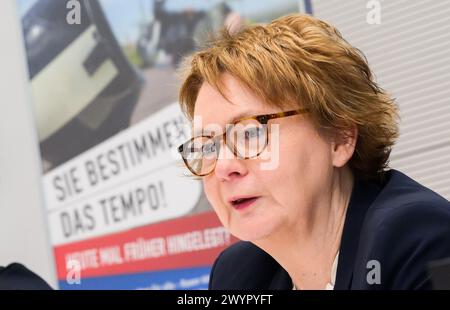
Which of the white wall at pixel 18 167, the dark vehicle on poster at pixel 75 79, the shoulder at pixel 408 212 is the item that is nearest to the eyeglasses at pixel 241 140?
the shoulder at pixel 408 212

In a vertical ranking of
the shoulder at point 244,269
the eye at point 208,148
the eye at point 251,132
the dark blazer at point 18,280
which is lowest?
the shoulder at point 244,269

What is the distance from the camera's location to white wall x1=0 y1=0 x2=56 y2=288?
316cm

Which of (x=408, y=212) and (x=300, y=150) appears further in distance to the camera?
(x=300, y=150)

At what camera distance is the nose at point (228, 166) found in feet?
4.33

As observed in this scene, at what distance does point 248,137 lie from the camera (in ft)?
4.38

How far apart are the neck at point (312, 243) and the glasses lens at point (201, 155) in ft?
0.55

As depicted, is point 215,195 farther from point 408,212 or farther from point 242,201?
point 408,212

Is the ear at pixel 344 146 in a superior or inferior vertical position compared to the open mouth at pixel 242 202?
superior

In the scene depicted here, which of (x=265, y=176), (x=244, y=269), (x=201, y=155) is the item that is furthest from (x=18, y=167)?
(x=265, y=176)

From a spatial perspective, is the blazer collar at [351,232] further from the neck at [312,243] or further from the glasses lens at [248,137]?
the glasses lens at [248,137]

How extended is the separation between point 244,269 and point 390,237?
0.40 metres

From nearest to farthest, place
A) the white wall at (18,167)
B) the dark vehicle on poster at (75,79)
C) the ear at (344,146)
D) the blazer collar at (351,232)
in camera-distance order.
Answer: the blazer collar at (351,232)
the ear at (344,146)
the dark vehicle on poster at (75,79)
the white wall at (18,167)

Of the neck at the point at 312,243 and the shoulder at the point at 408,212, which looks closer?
the shoulder at the point at 408,212

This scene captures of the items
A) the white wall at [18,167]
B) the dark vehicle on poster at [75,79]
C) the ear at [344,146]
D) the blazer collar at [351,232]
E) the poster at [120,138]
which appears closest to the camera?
the blazer collar at [351,232]
